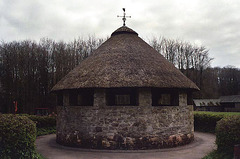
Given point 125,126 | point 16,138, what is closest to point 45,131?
point 125,126

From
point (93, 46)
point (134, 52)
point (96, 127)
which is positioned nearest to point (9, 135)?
point (96, 127)

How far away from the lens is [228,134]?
29.4 ft

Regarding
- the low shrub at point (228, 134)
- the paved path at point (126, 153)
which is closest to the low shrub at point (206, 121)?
the paved path at point (126, 153)

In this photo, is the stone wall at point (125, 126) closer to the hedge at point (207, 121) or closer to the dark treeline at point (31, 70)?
the hedge at point (207, 121)

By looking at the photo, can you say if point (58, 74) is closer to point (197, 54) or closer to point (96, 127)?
point (96, 127)

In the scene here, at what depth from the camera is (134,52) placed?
14.1 m

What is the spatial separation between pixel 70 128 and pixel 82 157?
279 centimetres

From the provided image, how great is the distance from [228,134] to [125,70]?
593cm

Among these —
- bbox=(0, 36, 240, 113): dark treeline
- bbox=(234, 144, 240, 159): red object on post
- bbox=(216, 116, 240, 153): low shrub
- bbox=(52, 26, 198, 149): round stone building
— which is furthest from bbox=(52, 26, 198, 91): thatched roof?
bbox=(0, 36, 240, 113): dark treeline

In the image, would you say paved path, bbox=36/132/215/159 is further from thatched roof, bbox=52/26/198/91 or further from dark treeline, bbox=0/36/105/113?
dark treeline, bbox=0/36/105/113

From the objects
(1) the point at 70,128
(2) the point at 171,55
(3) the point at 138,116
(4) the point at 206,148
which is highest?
(2) the point at 171,55

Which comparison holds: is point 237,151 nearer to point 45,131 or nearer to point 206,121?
point 206,121

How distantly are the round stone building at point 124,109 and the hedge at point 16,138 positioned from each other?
150 inches

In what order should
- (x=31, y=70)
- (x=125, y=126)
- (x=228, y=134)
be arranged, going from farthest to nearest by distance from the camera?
(x=31, y=70) < (x=125, y=126) < (x=228, y=134)
